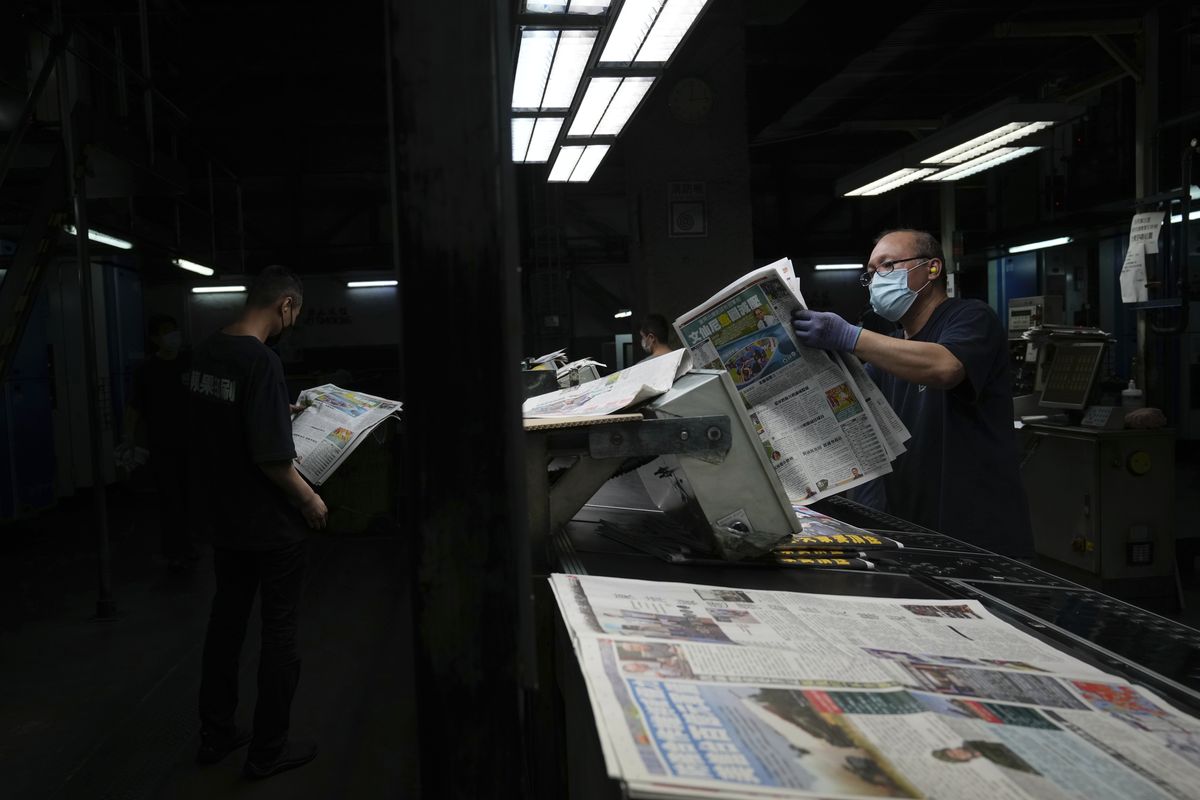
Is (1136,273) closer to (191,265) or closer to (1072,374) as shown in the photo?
(1072,374)

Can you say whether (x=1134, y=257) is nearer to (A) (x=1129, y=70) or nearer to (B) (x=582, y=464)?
(A) (x=1129, y=70)

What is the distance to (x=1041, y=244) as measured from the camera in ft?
34.1

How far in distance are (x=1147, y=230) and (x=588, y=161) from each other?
341 cm

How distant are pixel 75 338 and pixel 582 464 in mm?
9145

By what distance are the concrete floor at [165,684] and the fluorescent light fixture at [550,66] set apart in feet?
8.67

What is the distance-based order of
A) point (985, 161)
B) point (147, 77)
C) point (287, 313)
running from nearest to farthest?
point (287, 313)
point (147, 77)
point (985, 161)

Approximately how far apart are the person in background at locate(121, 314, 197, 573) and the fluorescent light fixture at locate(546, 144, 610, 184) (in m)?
2.74

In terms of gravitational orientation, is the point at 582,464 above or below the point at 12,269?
below

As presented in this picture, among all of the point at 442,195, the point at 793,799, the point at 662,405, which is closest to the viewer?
the point at 793,799

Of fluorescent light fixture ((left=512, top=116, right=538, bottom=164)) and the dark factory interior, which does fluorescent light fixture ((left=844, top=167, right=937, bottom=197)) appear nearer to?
the dark factory interior

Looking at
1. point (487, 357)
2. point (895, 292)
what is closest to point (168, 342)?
point (895, 292)

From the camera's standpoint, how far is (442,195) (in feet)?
2.91

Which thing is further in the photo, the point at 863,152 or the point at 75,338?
the point at 863,152

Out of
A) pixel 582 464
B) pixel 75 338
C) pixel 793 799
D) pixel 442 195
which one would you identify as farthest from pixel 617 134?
pixel 75 338
